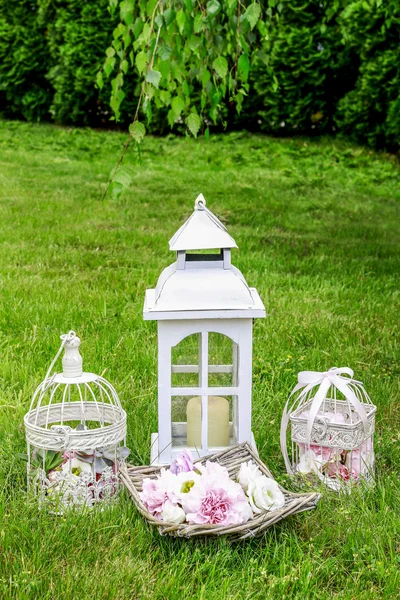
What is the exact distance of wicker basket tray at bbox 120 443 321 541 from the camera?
5.04ft

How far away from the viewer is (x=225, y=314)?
179 cm

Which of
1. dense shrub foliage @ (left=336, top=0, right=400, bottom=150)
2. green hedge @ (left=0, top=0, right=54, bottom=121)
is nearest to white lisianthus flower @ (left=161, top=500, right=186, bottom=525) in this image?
dense shrub foliage @ (left=336, top=0, right=400, bottom=150)

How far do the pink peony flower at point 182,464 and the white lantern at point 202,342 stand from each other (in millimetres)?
120

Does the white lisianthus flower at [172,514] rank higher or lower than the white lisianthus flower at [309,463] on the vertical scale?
higher

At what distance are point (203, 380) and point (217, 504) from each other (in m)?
0.37

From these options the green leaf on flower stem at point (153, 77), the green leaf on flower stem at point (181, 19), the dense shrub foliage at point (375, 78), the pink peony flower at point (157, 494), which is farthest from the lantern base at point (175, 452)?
the dense shrub foliage at point (375, 78)

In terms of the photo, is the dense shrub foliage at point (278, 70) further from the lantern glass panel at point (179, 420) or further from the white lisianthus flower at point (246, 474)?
the white lisianthus flower at point (246, 474)

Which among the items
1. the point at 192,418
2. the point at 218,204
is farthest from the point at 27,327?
the point at 218,204

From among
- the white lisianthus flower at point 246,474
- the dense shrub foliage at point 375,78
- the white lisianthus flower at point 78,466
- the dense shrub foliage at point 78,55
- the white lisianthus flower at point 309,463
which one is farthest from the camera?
the dense shrub foliage at point 78,55

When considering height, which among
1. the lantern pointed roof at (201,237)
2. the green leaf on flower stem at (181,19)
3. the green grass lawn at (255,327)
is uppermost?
the green leaf on flower stem at (181,19)

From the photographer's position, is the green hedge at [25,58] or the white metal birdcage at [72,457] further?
the green hedge at [25,58]

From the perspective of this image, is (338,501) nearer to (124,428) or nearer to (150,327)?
(124,428)

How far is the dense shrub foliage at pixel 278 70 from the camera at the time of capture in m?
6.77

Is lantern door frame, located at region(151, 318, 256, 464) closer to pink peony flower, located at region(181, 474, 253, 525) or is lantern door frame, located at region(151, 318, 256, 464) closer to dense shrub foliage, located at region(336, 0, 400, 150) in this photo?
pink peony flower, located at region(181, 474, 253, 525)
